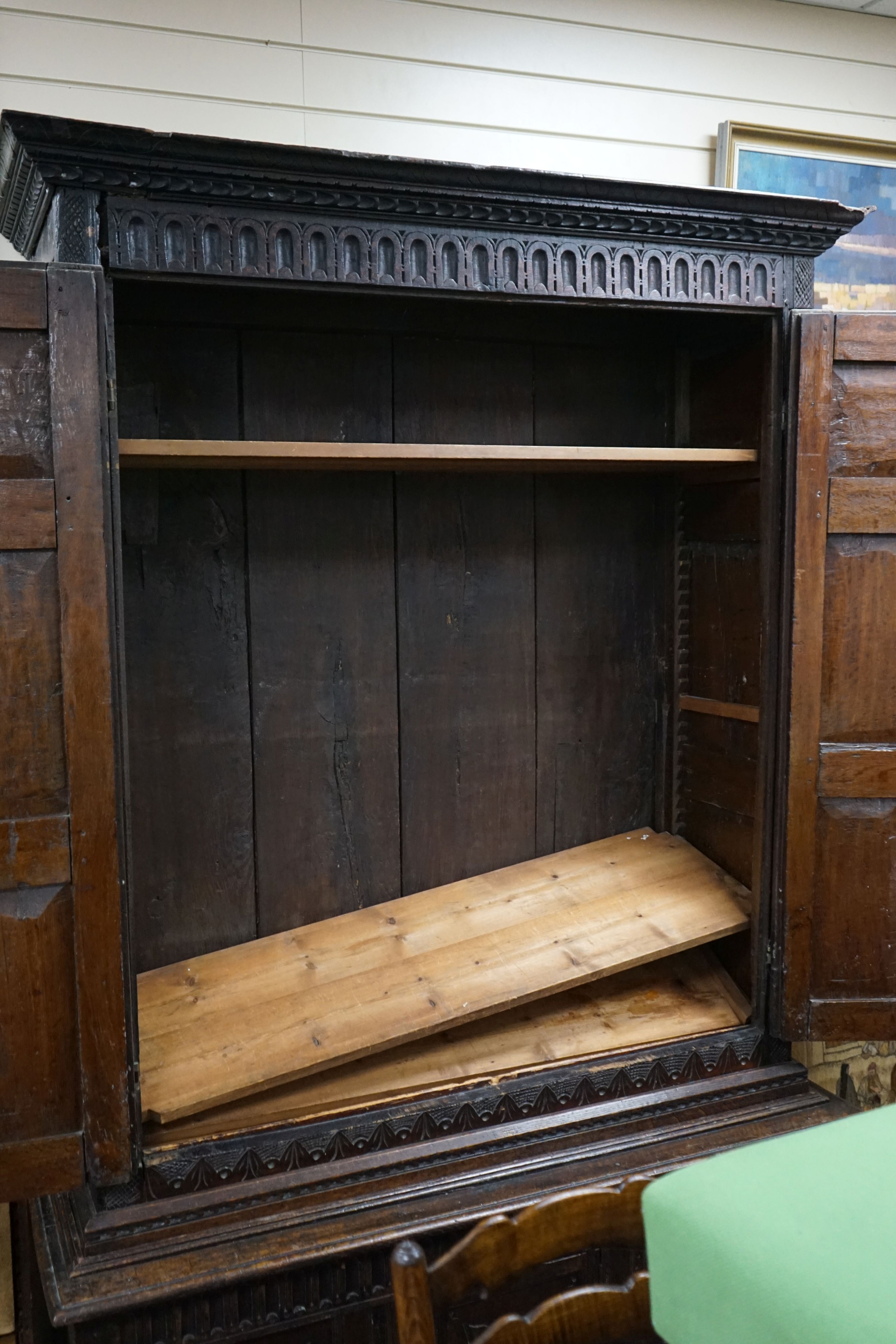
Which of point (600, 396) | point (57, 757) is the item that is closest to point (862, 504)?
point (600, 396)

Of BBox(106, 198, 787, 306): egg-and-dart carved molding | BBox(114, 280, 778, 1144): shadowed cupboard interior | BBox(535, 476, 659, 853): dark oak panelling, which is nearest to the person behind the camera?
BBox(106, 198, 787, 306): egg-and-dart carved molding

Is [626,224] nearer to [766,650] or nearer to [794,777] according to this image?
[766,650]

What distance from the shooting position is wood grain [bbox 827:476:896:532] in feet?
6.26

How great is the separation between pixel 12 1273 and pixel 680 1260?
6.04 ft

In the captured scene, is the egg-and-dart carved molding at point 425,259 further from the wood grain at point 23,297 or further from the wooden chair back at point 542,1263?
the wooden chair back at point 542,1263

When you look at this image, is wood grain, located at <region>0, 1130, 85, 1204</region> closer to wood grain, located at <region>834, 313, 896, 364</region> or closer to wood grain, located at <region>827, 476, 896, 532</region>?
wood grain, located at <region>827, 476, 896, 532</region>

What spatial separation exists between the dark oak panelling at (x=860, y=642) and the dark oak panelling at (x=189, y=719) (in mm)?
1186

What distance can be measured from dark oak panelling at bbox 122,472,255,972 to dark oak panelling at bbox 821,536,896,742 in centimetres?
119

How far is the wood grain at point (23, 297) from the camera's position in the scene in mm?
1467

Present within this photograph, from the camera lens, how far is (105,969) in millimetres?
1602

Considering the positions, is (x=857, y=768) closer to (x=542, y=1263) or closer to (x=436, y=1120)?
(x=436, y=1120)

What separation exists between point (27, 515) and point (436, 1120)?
49.7 inches

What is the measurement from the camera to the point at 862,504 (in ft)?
6.28

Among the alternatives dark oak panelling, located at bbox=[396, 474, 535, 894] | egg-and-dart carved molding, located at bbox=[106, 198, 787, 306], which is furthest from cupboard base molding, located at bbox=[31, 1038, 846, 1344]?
egg-and-dart carved molding, located at bbox=[106, 198, 787, 306]
